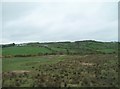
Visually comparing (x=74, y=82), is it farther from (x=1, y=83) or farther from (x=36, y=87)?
(x=1, y=83)

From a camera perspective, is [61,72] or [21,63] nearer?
[61,72]

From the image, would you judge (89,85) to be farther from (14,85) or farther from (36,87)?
(14,85)

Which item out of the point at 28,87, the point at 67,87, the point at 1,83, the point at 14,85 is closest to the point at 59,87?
the point at 67,87

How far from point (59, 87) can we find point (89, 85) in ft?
8.72

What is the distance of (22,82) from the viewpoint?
79.3 feet

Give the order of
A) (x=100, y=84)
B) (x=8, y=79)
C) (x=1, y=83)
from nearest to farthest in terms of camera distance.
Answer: (x=100, y=84), (x=1, y=83), (x=8, y=79)

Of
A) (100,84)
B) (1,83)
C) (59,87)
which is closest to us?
(59,87)

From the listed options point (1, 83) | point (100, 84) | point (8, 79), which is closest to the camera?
point (100, 84)

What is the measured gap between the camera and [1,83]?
24.0 meters

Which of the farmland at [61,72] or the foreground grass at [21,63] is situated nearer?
the farmland at [61,72]

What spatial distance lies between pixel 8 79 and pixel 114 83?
10.4 m

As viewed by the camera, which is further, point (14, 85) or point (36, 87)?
point (14, 85)

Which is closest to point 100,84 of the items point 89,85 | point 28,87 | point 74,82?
point 89,85

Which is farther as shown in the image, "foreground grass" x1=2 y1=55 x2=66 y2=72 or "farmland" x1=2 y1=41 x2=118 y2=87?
"foreground grass" x1=2 y1=55 x2=66 y2=72
